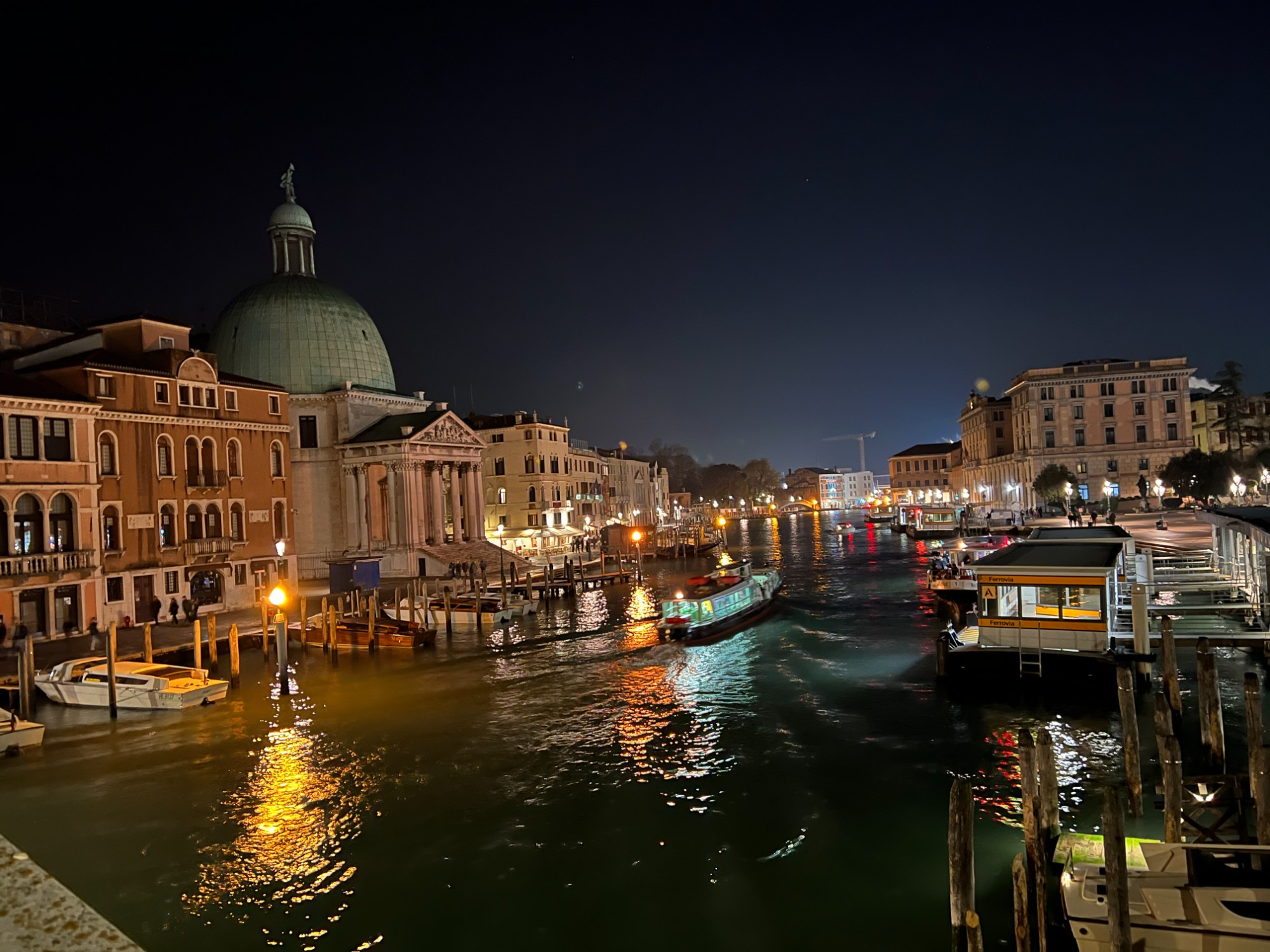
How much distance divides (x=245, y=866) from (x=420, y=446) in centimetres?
4153

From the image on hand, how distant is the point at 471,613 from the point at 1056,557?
24.6 m

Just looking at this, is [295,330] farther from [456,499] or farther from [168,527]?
[168,527]

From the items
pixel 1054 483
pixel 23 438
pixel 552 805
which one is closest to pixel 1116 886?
pixel 552 805

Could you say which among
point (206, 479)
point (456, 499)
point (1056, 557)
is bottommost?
point (1056, 557)

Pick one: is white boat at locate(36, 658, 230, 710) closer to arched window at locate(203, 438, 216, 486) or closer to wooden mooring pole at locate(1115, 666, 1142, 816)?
arched window at locate(203, 438, 216, 486)

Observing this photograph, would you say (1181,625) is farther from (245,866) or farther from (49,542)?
(49,542)

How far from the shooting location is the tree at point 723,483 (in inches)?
7293

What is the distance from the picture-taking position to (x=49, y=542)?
31094mm

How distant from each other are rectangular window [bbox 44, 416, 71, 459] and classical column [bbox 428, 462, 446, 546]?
973 inches

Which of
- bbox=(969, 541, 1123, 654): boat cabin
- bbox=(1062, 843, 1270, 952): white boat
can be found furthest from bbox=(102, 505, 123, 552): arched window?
bbox=(1062, 843, 1270, 952): white boat

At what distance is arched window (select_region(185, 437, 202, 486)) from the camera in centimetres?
3816

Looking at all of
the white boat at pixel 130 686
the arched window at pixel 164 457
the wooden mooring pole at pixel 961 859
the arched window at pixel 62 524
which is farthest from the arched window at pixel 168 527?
the wooden mooring pole at pixel 961 859

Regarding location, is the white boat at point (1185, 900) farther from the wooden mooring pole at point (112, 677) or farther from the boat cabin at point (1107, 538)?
the wooden mooring pole at point (112, 677)

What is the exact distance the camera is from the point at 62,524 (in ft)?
104
